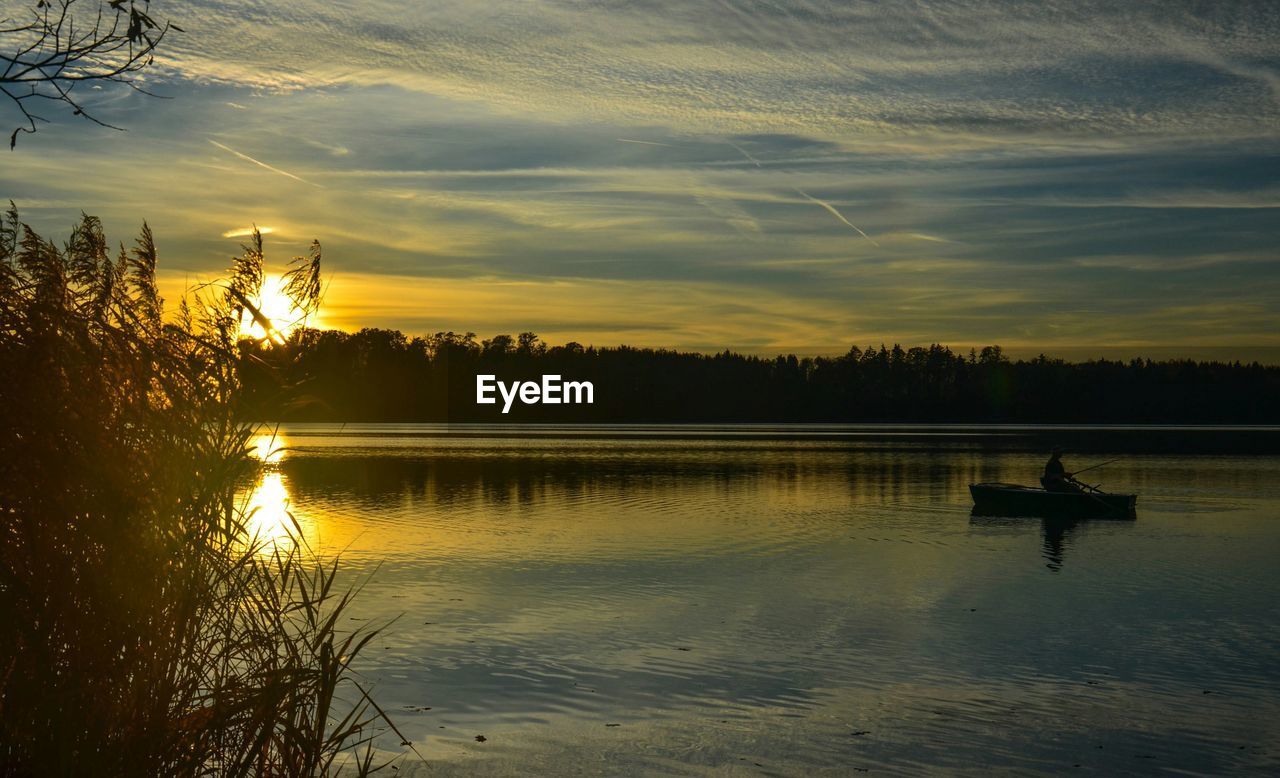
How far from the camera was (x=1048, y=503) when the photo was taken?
126 ft

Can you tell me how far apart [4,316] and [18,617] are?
169 cm

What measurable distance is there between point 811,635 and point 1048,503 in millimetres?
22818

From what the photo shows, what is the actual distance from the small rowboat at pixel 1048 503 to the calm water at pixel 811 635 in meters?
0.56

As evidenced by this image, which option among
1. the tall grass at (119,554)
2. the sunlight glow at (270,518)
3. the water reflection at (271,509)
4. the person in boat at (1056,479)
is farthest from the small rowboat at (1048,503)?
the tall grass at (119,554)

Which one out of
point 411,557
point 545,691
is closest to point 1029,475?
point 411,557

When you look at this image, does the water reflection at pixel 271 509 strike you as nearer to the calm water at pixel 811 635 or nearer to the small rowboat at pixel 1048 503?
the calm water at pixel 811 635

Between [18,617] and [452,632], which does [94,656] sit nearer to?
[18,617]

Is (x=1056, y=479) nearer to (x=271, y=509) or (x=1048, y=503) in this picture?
(x=1048, y=503)

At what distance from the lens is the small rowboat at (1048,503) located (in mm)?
37656

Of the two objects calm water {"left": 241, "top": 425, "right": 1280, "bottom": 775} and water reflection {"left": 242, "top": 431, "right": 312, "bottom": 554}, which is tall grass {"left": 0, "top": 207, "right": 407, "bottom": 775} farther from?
calm water {"left": 241, "top": 425, "right": 1280, "bottom": 775}

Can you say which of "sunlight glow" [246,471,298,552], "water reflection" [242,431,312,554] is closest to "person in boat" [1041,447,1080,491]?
"water reflection" [242,431,312,554]

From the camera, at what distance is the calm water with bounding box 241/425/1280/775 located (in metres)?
12.2

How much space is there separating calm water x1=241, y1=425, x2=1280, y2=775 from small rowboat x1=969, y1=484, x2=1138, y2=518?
21.9 inches

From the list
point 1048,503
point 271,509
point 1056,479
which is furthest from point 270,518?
point 1056,479
